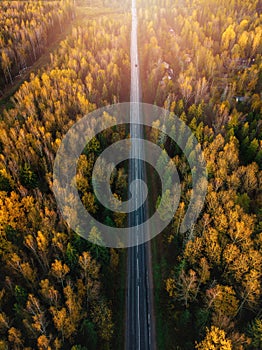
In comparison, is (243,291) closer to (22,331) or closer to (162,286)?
(162,286)

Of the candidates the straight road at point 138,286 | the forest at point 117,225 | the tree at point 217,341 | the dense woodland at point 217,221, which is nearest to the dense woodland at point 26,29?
the forest at point 117,225

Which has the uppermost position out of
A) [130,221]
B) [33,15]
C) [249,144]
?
[33,15]

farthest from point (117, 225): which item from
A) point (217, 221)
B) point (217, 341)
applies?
point (217, 341)

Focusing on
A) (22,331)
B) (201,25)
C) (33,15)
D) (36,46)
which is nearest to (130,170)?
(22,331)

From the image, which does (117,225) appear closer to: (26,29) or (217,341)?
(217,341)

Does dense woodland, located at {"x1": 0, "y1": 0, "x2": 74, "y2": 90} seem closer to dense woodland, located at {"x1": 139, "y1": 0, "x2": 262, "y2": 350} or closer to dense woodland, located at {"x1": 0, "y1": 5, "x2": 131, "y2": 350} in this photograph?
dense woodland, located at {"x1": 0, "y1": 5, "x2": 131, "y2": 350}

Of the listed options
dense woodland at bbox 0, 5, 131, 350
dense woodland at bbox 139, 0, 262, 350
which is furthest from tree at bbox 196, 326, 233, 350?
dense woodland at bbox 0, 5, 131, 350
